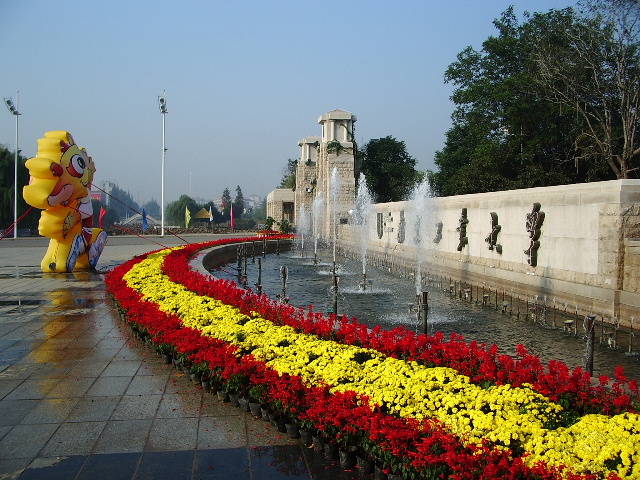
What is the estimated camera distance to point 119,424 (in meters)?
5.15

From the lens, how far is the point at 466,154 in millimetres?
34094

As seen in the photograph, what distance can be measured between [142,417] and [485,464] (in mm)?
3155

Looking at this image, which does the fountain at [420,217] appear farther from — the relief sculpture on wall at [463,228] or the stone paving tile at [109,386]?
the stone paving tile at [109,386]

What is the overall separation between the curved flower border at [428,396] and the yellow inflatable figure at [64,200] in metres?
9.20

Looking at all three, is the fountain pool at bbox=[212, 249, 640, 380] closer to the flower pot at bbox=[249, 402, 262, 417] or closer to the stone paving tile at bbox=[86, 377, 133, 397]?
the flower pot at bbox=[249, 402, 262, 417]

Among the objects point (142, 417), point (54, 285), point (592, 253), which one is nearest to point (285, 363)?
point (142, 417)

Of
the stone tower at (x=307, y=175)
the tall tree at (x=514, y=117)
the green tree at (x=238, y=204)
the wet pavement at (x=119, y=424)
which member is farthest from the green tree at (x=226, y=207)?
the wet pavement at (x=119, y=424)

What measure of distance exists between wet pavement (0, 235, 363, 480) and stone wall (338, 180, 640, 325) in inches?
281

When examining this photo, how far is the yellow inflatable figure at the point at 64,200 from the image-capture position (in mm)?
14930

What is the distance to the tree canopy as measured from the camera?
25578 millimetres

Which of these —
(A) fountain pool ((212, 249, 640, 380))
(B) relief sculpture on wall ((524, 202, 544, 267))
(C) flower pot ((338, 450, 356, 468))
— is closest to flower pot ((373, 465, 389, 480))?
(C) flower pot ((338, 450, 356, 468))

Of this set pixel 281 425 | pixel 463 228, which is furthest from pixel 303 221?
pixel 281 425

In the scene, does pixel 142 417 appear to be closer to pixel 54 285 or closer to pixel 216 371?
pixel 216 371

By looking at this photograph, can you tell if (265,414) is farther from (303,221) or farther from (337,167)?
(303,221)
